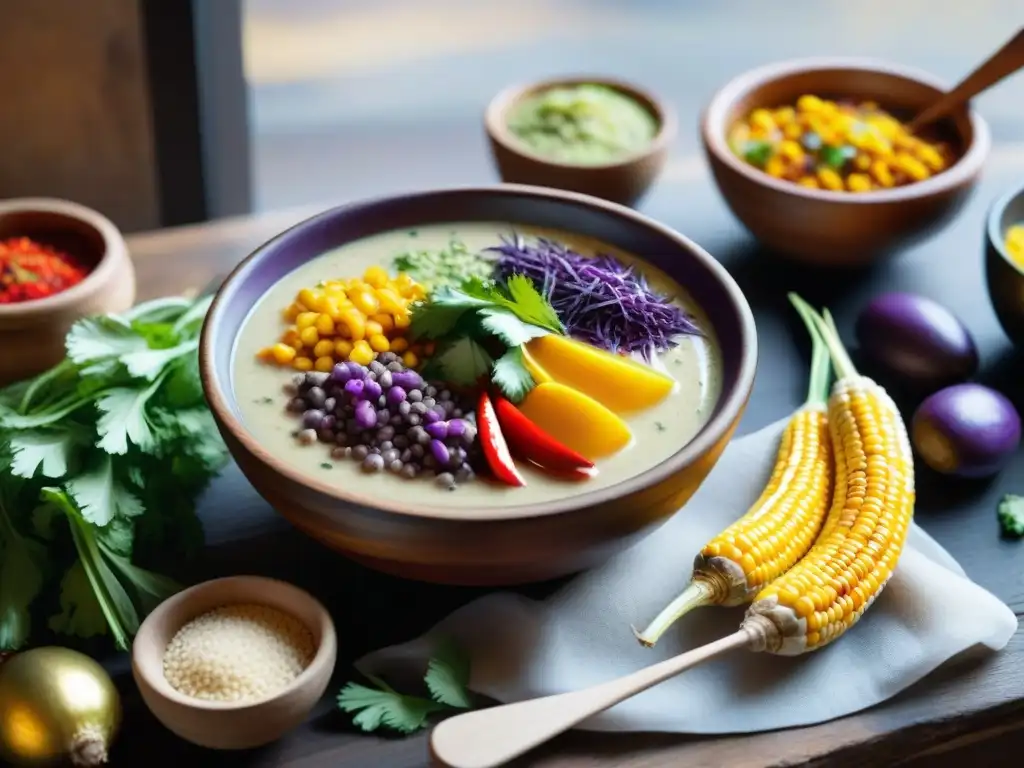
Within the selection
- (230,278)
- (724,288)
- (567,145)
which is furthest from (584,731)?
(567,145)

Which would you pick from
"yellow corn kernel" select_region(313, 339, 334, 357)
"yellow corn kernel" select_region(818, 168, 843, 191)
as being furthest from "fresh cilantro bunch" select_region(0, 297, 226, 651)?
"yellow corn kernel" select_region(818, 168, 843, 191)

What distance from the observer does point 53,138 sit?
2.64 metres

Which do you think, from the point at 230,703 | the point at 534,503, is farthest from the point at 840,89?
the point at 230,703

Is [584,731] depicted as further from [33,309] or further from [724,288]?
[33,309]

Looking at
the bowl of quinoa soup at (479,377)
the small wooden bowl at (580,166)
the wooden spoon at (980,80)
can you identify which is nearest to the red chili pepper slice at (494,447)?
the bowl of quinoa soup at (479,377)

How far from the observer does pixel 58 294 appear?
1731mm

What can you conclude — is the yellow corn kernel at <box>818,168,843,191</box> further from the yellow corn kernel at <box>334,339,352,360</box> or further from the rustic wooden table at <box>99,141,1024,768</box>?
the yellow corn kernel at <box>334,339,352,360</box>

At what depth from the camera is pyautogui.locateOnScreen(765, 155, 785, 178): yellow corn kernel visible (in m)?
2.11

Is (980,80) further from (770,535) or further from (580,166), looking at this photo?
(770,535)

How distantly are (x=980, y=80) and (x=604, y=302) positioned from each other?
955mm

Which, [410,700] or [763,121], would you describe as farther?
[763,121]

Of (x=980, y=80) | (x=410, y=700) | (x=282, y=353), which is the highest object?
(x=980, y=80)

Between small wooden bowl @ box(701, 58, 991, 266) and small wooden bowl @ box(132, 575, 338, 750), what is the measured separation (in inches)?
43.2

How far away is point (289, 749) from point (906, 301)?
115 cm
